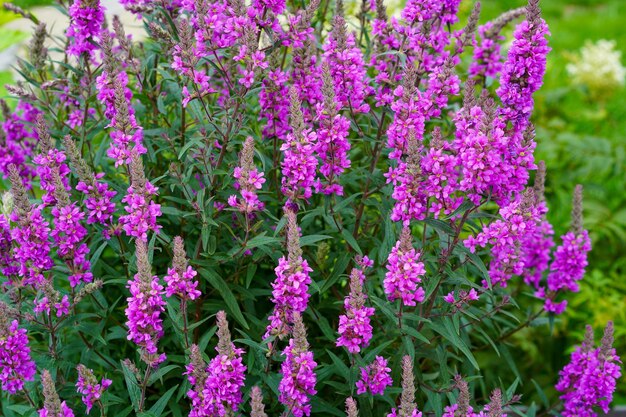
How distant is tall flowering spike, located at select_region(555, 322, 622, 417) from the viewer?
347 centimetres

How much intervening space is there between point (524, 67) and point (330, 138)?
0.80 metres

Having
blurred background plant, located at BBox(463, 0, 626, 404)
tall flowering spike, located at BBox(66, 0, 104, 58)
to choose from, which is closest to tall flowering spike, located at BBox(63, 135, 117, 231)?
tall flowering spike, located at BBox(66, 0, 104, 58)

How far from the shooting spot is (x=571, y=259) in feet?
12.5

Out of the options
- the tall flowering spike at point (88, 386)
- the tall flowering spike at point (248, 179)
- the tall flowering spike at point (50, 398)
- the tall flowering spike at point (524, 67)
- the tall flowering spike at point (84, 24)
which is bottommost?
the tall flowering spike at point (88, 386)

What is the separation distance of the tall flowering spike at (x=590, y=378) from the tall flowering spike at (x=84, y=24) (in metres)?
2.70

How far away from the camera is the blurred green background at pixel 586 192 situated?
17.0 feet

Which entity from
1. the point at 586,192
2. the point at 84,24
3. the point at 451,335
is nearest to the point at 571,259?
the point at 451,335

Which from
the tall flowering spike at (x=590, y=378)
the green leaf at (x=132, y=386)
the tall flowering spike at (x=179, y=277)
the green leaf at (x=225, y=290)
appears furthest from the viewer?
the tall flowering spike at (x=590, y=378)

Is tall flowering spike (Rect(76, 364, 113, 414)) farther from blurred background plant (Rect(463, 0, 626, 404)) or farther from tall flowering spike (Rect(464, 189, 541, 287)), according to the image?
blurred background plant (Rect(463, 0, 626, 404))

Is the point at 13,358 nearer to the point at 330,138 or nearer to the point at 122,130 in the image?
the point at 122,130

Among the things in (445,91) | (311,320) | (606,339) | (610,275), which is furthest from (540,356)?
(445,91)

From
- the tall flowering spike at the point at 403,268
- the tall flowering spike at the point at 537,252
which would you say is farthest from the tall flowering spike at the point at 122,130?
the tall flowering spike at the point at 537,252

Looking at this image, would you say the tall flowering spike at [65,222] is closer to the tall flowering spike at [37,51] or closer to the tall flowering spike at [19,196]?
the tall flowering spike at [19,196]

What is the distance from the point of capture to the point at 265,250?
3145mm
